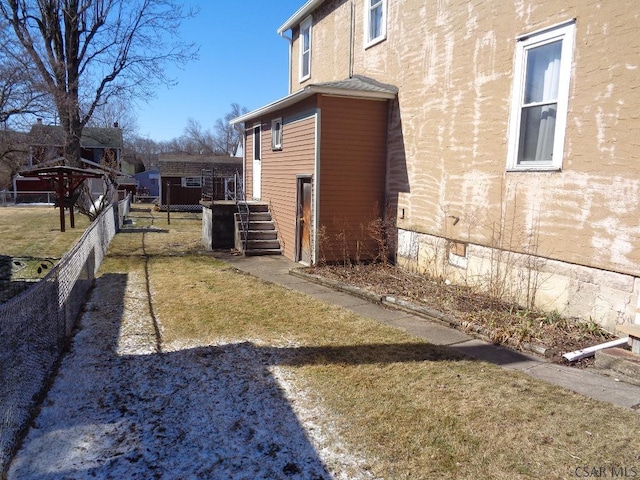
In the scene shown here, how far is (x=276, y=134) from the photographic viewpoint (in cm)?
1262

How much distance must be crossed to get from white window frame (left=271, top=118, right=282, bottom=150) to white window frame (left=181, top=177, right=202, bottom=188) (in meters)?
22.9

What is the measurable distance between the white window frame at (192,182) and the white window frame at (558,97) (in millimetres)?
30313

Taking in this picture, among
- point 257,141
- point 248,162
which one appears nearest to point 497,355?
point 257,141

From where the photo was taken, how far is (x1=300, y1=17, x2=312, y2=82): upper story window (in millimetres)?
14426

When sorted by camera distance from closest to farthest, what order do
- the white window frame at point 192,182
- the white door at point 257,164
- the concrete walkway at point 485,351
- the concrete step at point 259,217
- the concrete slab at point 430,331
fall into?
1. the concrete walkway at point 485,351
2. the concrete slab at point 430,331
3. the concrete step at point 259,217
4. the white door at point 257,164
5. the white window frame at point 192,182

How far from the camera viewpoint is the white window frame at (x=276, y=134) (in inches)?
476

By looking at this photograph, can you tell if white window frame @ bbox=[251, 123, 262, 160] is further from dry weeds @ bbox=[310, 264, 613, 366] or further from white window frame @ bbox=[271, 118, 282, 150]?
dry weeds @ bbox=[310, 264, 613, 366]

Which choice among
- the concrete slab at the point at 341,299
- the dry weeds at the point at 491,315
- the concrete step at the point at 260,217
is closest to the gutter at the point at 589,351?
the dry weeds at the point at 491,315

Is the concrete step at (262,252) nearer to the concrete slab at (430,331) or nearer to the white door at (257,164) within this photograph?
the white door at (257,164)

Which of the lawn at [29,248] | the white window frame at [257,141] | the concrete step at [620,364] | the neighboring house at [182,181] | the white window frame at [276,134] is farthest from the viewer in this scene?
the neighboring house at [182,181]

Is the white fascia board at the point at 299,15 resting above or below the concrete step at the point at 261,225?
above

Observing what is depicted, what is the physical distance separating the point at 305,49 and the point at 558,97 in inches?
418

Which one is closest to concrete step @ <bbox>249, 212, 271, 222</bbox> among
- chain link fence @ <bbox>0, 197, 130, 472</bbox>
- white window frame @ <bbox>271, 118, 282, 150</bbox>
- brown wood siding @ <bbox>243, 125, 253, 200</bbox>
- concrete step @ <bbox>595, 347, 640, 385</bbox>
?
white window frame @ <bbox>271, 118, 282, 150</bbox>

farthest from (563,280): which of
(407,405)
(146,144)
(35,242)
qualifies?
(146,144)
